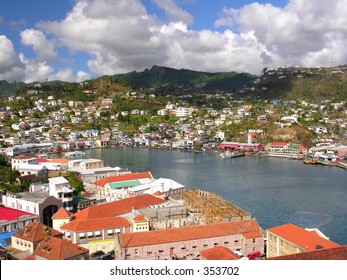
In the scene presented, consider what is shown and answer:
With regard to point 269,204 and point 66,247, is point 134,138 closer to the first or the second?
point 269,204

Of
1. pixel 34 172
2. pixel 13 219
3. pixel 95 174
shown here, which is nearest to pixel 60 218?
pixel 13 219

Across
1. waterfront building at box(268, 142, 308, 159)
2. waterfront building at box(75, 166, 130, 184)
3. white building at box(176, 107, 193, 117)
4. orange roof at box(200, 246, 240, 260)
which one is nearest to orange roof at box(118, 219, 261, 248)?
orange roof at box(200, 246, 240, 260)

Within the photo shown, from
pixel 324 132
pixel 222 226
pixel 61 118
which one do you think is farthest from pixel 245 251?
pixel 61 118

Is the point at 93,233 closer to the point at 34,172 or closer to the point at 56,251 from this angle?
the point at 56,251

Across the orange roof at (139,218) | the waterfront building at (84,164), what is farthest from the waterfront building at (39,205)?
the waterfront building at (84,164)

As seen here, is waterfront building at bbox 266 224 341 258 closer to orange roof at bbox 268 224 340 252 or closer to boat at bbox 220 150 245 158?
orange roof at bbox 268 224 340 252

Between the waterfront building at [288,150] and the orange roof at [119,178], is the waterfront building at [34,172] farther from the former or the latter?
the waterfront building at [288,150]
